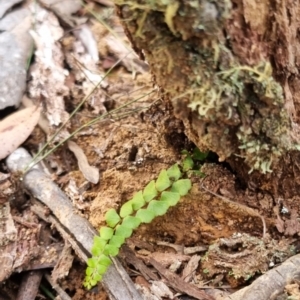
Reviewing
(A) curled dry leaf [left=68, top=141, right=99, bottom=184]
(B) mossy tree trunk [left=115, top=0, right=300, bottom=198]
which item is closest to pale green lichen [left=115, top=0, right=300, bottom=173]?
(B) mossy tree trunk [left=115, top=0, right=300, bottom=198]

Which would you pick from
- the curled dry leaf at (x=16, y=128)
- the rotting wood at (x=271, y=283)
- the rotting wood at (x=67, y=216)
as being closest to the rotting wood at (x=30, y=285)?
the rotting wood at (x=67, y=216)

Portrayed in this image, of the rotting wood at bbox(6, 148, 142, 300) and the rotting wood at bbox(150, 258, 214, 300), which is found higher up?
the rotting wood at bbox(6, 148, 142, 300)

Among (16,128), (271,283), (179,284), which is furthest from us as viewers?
(16,128)

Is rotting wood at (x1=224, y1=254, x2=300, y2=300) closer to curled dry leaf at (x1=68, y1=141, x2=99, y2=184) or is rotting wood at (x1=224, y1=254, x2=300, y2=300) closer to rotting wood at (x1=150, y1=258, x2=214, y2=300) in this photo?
rotting wood at (x1=150, y1=258, x2=214, y2=300)

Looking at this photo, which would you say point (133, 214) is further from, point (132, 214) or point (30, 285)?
point (30, 285)

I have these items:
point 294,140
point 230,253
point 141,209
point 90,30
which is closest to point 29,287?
point 141,209

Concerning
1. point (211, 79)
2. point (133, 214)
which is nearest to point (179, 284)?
point (133, 214)
